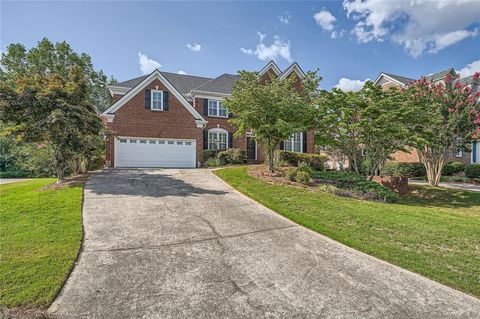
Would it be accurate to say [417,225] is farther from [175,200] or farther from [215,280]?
[175,200]

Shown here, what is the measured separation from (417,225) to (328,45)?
10.1m

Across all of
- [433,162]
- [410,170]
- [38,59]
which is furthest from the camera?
[38,59]

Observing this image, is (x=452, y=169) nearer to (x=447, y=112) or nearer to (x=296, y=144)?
(x=447, y=112)

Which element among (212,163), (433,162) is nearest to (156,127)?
(212,163)

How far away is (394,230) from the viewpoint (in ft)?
19.0

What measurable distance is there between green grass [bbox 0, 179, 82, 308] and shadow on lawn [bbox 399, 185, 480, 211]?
11669 mm

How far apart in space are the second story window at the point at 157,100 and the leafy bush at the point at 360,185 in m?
11.2

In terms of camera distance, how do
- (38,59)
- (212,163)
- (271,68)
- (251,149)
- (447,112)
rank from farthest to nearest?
(38,59)
(271,68)
(251,149)
(212,163)
(447,112)

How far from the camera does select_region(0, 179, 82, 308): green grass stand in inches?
118

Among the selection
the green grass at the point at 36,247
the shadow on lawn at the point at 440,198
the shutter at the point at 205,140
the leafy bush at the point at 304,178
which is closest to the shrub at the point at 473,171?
the shadow on lawn at the point at 440,198

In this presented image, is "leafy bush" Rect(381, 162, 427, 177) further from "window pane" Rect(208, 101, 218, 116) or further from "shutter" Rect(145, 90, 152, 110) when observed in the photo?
"shutter" Rect(145, 90, 152, 110)

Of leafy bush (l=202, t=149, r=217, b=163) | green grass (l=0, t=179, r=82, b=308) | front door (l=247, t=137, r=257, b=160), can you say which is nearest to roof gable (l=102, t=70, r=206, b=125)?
leafy bush (l=202, t=149, r=217, b=163)

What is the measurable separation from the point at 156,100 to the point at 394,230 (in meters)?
15.6

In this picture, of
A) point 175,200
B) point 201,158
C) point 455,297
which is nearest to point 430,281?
point 455,297
